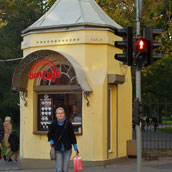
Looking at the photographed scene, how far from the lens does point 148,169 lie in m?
12.5

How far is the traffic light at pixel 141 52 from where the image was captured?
31.5ft

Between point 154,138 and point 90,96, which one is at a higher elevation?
point 90,96

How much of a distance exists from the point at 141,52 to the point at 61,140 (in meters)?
2.62

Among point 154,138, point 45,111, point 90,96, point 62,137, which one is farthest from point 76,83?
point 154,138

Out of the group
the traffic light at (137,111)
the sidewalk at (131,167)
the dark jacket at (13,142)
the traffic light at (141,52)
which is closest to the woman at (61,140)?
the traffic light at (137,111)

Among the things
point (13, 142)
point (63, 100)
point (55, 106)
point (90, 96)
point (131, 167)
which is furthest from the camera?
point (13, 142)

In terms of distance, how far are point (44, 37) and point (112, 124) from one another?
350 centimetres

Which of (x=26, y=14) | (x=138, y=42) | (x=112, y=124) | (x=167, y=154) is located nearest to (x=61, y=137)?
(x=138, y=42)

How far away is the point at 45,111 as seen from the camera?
46.4 feet

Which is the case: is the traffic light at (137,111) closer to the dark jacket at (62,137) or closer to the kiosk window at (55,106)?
the dark jacket at (62,137)

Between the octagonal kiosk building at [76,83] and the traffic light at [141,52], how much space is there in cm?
342

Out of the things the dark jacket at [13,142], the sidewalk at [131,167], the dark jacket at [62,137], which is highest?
the dark jacket at [62,137]

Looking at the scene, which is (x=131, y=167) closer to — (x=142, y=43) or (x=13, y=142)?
(x=142, y=43)

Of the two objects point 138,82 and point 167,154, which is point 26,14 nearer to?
point 167,154
